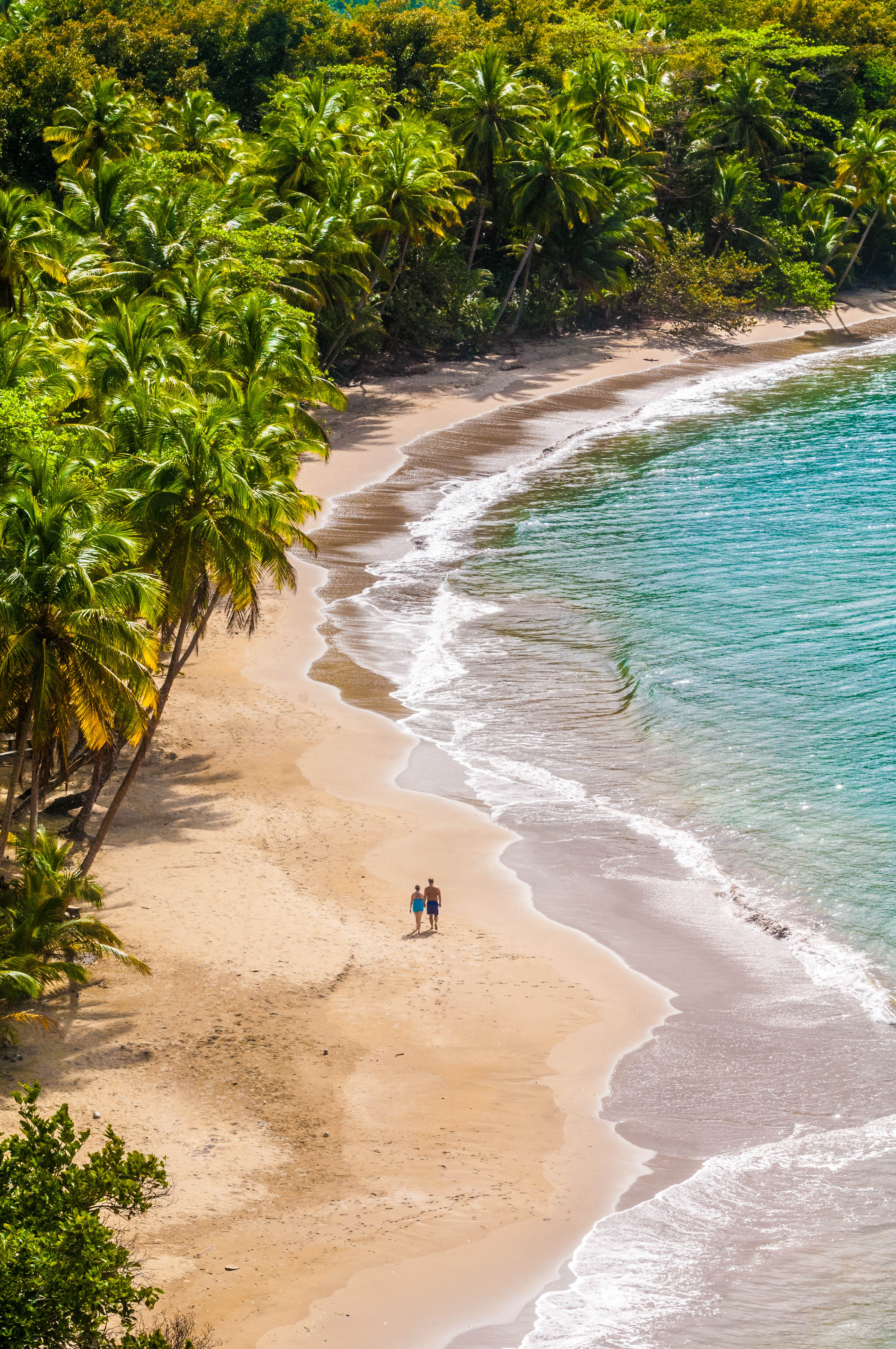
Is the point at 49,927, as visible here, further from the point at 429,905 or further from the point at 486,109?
the point at 486,109

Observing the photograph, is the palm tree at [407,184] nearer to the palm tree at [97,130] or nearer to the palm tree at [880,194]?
the palm tree at [97,130]

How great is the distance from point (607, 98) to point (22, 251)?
128ft

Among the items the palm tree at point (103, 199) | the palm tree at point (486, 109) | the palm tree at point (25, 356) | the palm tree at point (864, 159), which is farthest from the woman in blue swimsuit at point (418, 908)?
the palm tree at point (864, 159)

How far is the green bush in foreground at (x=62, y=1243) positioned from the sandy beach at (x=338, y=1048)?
8.16ft

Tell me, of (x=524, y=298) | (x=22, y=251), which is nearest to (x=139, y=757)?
(x=22, y=251)

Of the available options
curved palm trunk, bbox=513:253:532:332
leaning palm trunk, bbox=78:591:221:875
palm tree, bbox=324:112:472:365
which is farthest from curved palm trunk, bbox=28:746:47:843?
curved palm trunk, bbox=513:253:532:332

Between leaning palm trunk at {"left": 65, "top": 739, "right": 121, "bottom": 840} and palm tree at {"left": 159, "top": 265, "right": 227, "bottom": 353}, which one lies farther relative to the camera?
palm tree at {"left": 159, "top": 265, "right": 227, "bottom": 353}

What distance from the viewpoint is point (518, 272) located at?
54719 mm

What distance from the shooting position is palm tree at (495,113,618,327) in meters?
51.7

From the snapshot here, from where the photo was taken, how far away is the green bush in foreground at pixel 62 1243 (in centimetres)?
803

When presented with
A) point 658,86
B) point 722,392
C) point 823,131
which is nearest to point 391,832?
point 722,392

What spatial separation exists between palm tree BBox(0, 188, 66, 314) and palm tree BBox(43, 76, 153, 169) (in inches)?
741

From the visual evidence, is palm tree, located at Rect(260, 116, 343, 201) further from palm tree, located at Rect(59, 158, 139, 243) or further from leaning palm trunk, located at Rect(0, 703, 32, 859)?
leaning palm trunk, located at Rect(0, 703, 32, 859)

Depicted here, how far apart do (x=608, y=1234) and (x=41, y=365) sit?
15.6 meters
